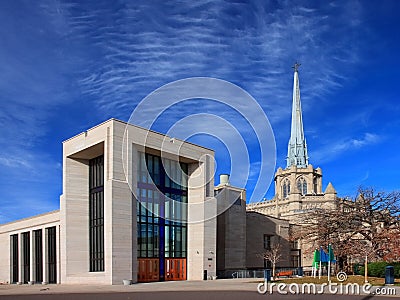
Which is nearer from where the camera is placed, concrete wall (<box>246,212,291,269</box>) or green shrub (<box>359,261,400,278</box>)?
green shrub (<box>359,261,400,278</box>)

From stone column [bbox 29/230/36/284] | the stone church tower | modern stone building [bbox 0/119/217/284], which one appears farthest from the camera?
the stone church tower

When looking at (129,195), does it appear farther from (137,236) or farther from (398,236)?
(398,236)

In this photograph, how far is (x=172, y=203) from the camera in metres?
51.5

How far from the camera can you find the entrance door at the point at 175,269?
50131 mm

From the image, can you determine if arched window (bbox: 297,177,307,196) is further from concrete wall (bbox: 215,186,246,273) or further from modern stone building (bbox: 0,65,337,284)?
modern stone building (bbox: 0,65,337,284)

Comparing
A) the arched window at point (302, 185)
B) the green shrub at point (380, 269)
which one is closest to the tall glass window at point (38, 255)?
the green shrub at point (380, 269)

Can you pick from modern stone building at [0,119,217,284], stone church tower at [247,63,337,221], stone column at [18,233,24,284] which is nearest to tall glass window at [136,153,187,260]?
modern stone building at [0,119,217,284]

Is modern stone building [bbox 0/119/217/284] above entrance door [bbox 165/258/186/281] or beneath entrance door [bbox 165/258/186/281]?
above

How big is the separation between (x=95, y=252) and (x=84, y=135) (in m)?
12.1

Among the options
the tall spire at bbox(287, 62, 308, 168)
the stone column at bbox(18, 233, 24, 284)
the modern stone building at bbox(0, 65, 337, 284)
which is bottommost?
the stone column at bbox(18, 233, 24, 284)

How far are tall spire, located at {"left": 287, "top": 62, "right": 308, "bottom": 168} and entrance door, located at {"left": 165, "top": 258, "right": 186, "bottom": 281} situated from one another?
73.3m

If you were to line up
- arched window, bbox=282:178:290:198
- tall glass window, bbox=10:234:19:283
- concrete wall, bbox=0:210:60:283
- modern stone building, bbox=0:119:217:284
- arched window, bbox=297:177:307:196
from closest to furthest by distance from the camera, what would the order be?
modern stone building, bbox=0:119:217:284
concrete wall, bbox=0:210:60:283
tall glass window, bbox=10:234:19:283
arched window, bbox=297:177:307:196
arched window, bbox=282:178:290:198

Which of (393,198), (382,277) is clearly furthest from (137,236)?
(393,198)

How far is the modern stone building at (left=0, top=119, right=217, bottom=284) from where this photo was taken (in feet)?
145
